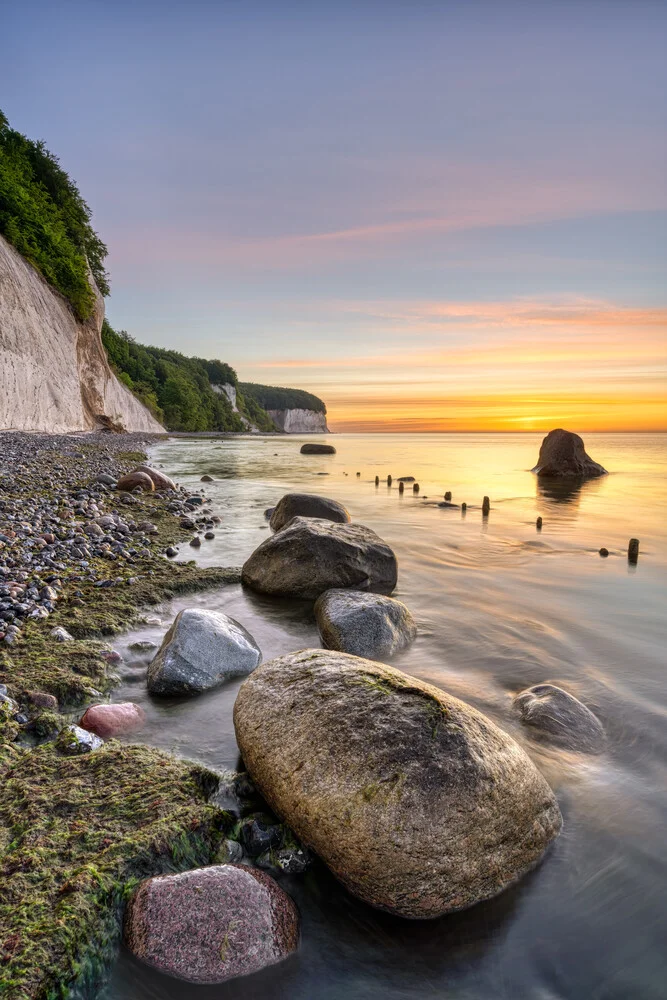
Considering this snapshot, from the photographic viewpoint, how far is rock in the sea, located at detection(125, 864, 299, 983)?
7.95ft

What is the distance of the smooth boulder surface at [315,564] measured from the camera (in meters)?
7.77

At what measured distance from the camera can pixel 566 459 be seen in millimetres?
29688

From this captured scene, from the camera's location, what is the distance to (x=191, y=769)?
3.58 m

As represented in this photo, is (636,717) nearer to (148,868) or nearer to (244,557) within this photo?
(148,868)

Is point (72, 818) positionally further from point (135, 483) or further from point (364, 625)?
point (135, 483)

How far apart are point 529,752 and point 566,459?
2822 centimetres

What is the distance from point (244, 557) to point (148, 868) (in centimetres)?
713

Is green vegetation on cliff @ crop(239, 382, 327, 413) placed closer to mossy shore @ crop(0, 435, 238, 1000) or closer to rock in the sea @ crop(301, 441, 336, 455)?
rock in the sea @ crop(301, 441, 336, 455)

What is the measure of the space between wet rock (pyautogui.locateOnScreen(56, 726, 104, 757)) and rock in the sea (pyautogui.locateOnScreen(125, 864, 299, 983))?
4.29ft

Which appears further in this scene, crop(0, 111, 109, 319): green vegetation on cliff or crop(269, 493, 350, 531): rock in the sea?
crop(0, 111, 109, 319): green vegetation on cliff

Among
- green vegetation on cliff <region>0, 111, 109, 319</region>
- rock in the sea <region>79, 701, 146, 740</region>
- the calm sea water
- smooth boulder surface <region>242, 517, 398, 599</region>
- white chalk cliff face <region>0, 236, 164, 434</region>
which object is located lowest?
the calm sea water

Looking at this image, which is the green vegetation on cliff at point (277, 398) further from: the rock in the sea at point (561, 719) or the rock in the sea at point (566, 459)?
the rock in the sea at point (561, 719)

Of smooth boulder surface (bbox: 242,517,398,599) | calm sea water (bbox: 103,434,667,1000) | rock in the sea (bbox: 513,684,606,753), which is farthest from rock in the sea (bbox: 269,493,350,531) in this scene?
rock in the sea (bbox: 513,684,606,753)

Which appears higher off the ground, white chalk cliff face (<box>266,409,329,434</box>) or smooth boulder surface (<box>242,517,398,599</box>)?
white chalk cliff face (<box>266,409,329,434</box>)
